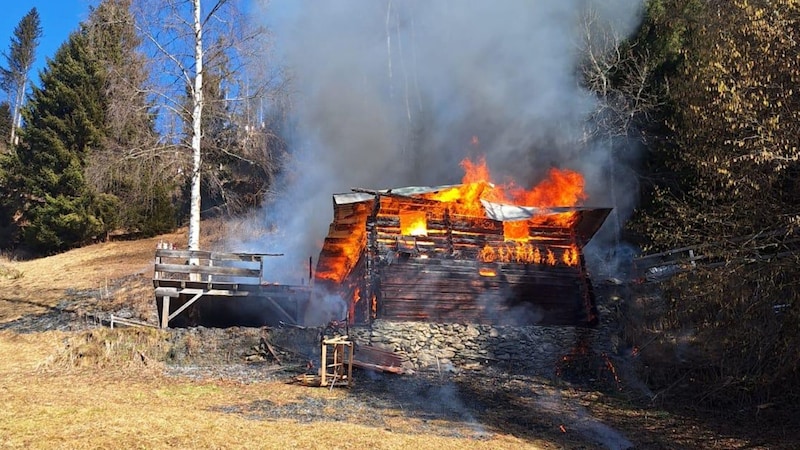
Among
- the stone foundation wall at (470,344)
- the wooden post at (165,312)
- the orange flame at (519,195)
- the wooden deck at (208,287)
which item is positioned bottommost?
the stone foundation wall at (470,344)

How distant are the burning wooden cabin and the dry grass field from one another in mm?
1903

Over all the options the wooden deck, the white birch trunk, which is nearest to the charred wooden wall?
the wooden deck

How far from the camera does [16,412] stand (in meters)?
7.77

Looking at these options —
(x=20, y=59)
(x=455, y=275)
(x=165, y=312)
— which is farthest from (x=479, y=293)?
(x=20, y=59)

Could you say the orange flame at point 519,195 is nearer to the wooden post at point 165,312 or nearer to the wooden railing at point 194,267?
the wooden railing at point 194,267

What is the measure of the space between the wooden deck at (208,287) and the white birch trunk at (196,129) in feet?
2.73

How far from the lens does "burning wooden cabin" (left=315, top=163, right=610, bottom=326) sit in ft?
44.5

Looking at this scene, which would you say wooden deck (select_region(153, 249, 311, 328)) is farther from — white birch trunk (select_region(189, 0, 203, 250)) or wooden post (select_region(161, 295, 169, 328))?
white birch trunk (select_region(189, 0, 203, 250))

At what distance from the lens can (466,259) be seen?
46.3 ft

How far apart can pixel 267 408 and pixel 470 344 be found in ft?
18.0

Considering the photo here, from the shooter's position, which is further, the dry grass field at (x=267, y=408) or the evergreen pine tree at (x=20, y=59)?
the evergreen pine tree at (x=20, y=59)

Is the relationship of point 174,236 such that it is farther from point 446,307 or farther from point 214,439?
point 214,439

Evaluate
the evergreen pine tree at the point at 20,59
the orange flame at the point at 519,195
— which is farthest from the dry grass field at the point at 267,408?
the evergreen pine tree at the point at 20,59

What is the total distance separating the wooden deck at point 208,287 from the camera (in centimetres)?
1537
